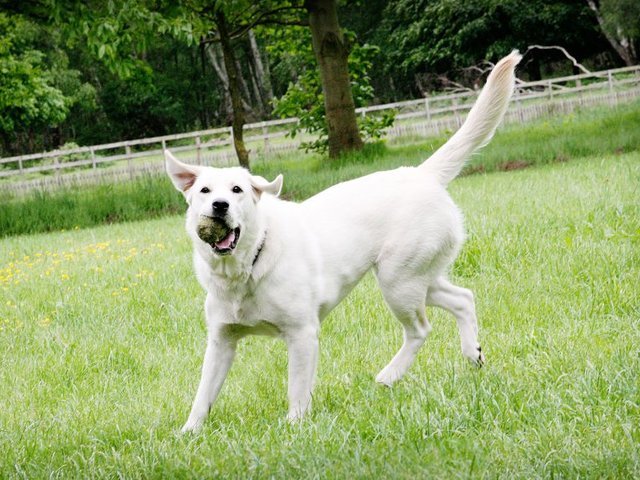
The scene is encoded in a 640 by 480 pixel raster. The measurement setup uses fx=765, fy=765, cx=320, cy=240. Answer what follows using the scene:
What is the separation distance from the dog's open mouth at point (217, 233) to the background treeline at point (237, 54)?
9493 mm

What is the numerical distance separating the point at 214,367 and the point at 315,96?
16.0 metres

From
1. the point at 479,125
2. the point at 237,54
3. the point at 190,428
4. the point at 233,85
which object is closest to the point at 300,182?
the point at 233,85

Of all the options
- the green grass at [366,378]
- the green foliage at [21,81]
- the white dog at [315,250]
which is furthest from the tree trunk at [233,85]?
the white dog at [315,250]

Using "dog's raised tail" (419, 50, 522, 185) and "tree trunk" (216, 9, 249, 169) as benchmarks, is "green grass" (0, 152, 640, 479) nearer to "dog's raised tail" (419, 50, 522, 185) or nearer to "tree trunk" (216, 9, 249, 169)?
"dog's raised tail" (419, 50, 522, 185)

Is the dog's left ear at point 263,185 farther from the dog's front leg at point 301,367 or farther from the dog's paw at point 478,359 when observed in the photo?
the dog's paw at point 478,359

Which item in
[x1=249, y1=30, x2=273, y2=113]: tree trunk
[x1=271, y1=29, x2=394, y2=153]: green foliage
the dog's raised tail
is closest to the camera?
the dog's raised tail

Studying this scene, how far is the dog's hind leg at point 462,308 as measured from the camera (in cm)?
403

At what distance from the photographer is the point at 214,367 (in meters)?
3.68

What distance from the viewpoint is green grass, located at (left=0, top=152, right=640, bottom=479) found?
109 inches

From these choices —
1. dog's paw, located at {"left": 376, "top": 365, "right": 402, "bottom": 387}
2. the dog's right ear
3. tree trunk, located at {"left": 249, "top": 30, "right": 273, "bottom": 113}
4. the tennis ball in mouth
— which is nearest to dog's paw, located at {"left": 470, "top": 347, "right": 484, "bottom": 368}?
dog's paw, located at {"left": 376, "top": 365, "right": 402, "bottom": 387}

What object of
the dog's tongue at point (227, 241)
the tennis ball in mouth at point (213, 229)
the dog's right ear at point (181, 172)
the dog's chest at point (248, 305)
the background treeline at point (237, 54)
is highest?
the background treeline at point (237, 54)

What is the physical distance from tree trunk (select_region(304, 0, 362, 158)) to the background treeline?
1.00m

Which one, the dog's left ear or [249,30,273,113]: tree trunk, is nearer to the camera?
the dog's left ear

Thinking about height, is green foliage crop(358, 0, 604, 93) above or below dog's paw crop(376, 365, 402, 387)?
above
